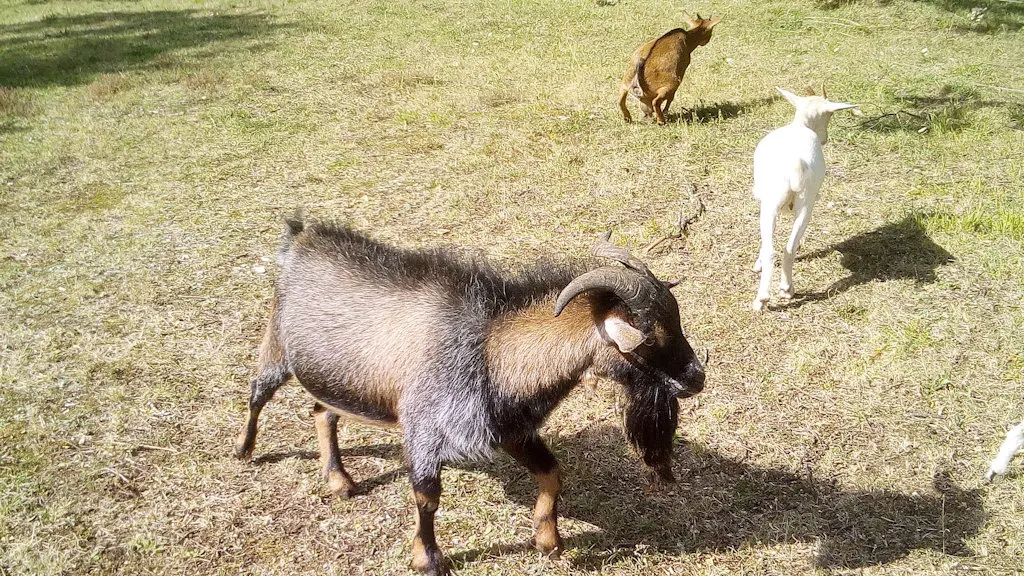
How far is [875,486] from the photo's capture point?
4109mm

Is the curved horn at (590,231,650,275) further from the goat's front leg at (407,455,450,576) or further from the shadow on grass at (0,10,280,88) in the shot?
the shadow on grass at (0,10,280,88)

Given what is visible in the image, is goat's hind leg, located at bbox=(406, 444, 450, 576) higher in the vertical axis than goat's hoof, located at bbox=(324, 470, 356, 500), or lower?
higher

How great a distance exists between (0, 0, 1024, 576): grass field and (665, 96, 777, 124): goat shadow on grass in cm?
7

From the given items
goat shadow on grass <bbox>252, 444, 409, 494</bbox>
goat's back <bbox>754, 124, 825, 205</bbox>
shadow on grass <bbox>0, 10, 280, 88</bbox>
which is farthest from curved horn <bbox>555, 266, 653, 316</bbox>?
shadow on grass <bbox>0, 10, 280, 88</bbox>

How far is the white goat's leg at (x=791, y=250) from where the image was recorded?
18.2ft

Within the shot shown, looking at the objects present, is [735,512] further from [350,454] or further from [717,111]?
[717,111]

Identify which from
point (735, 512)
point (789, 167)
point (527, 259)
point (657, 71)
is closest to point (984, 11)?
point (657, 71)

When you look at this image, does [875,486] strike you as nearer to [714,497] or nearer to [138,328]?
[714,497]

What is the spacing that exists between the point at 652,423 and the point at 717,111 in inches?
278

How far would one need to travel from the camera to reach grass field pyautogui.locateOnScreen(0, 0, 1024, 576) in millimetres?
3932

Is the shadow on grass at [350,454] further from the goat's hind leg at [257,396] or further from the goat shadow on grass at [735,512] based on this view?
the goat shadow on grass at [735,512]

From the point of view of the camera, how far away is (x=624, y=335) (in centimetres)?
303

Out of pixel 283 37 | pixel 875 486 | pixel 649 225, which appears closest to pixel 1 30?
pixel 283 37

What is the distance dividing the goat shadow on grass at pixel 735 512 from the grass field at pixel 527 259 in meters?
0.02
